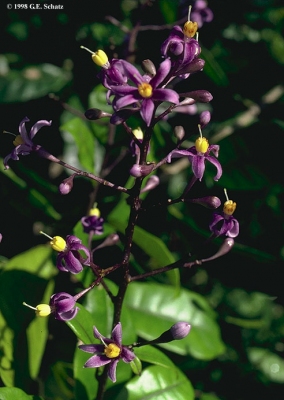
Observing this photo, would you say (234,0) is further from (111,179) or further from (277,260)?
(277,260)

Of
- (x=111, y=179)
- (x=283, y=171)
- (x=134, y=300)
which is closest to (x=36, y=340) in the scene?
(x=134, y=300)

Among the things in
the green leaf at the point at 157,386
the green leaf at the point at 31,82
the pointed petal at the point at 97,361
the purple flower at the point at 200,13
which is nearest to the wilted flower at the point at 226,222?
the pointed petal at the point at 97,361

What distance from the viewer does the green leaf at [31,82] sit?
304 centimetres

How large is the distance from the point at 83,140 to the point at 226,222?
3.86ft

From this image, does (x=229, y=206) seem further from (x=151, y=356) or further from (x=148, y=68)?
(x=151, y=356)

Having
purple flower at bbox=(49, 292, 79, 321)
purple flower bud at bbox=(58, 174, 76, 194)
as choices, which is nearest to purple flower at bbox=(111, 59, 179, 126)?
purple flower bud at bbox=(58, 174, 76, 194)

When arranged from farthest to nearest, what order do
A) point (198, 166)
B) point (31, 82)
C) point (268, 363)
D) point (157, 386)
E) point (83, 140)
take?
point (268, 363)
point (31, 82)
point (83, 140)
point (157, 386)
point (198, 166)

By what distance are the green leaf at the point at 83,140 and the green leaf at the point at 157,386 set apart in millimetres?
1077

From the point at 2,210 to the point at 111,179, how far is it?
0.60 metres

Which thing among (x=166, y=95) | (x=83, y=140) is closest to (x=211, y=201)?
(x=166, y=95)

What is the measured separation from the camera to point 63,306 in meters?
1.72

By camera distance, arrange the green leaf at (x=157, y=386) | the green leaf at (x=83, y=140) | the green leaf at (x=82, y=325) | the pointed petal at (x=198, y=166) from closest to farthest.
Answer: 1. the pointed petal at (x=198, y=166)
2. the green leaf at (x=82, y=325)
3. the green leaf at (x=157, y=386)
4. the green leaf at (x=83, y=140)

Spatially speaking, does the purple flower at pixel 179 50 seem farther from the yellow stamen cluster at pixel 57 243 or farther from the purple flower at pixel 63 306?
the purple flower at pixel 63 306

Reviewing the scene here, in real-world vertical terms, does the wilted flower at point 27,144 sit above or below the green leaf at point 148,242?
above
